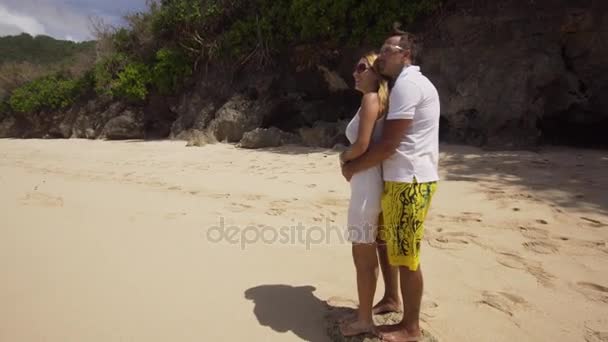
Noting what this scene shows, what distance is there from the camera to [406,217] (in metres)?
1.69

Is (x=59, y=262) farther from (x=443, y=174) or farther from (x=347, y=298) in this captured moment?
(x=443, y=174)

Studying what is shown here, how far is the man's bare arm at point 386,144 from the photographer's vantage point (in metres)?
1.63

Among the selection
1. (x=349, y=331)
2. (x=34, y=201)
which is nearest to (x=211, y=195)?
(x=34, y=201)

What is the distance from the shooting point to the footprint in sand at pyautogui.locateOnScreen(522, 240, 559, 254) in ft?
9.20

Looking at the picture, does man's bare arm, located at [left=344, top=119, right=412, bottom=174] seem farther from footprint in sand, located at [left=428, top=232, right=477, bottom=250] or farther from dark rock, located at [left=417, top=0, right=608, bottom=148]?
dark rock, located at [left=417, top=0, right=608, bottom=148]

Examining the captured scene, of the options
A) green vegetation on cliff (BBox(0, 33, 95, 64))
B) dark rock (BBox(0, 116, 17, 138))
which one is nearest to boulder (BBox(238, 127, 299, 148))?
dark rock (BBox(0, 116, 17, 138))

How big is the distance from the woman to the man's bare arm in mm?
40

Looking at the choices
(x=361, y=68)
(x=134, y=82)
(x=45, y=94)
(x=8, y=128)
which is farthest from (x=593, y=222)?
(x=8, y=128)

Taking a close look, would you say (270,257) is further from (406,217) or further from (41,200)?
(41,200)

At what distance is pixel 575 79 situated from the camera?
7.12 meters

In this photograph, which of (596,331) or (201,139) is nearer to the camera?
(596,331)

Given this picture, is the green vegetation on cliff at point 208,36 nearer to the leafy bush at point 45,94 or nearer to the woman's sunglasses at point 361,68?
the leafy bush at point 45,94

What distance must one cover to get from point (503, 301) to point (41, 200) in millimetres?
4652

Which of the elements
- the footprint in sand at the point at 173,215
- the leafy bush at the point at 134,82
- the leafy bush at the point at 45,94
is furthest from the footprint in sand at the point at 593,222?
the leafy bush at the point at 45,94
